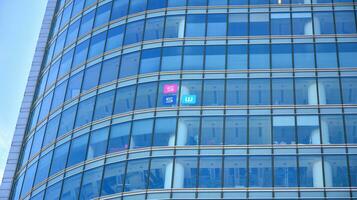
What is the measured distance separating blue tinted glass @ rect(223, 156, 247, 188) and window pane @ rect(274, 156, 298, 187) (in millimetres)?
2015

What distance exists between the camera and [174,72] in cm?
5438

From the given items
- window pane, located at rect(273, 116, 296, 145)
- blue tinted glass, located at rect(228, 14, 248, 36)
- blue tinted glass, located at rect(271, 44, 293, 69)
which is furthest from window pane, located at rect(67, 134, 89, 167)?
blue tinted glass, located at rect(271, 44, 293, 69)

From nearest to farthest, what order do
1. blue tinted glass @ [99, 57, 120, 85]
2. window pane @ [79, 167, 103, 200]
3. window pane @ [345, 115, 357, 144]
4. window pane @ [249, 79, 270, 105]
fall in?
window pane @ [345, 115, 357, 144], window pane @ [79, 167, 103, 200], window pane @ [249, 79, 270, 105], blue tinted glass @ [99, 57, 120, 85]

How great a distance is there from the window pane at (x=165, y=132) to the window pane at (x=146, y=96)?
5.19 ft

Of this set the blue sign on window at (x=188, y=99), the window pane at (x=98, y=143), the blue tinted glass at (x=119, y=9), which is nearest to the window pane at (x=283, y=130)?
the blue sign on window at (x=188, y=99)

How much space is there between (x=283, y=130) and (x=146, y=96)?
32.3 feet

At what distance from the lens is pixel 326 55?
5388 cm

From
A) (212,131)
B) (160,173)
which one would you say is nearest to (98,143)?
(160,173)

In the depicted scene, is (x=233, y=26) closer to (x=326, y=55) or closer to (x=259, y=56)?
(x=259, y=56)

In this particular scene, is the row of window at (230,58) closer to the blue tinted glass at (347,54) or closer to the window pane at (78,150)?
the blue tinted glass at (347,54)

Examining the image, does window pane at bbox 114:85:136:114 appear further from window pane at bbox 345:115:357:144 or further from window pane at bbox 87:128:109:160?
window pane at bbox 345:115:357:144

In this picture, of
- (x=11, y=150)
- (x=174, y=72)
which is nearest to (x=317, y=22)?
(x=174, y=72)

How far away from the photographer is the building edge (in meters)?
59.4

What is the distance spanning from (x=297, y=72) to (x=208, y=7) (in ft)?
28.9
